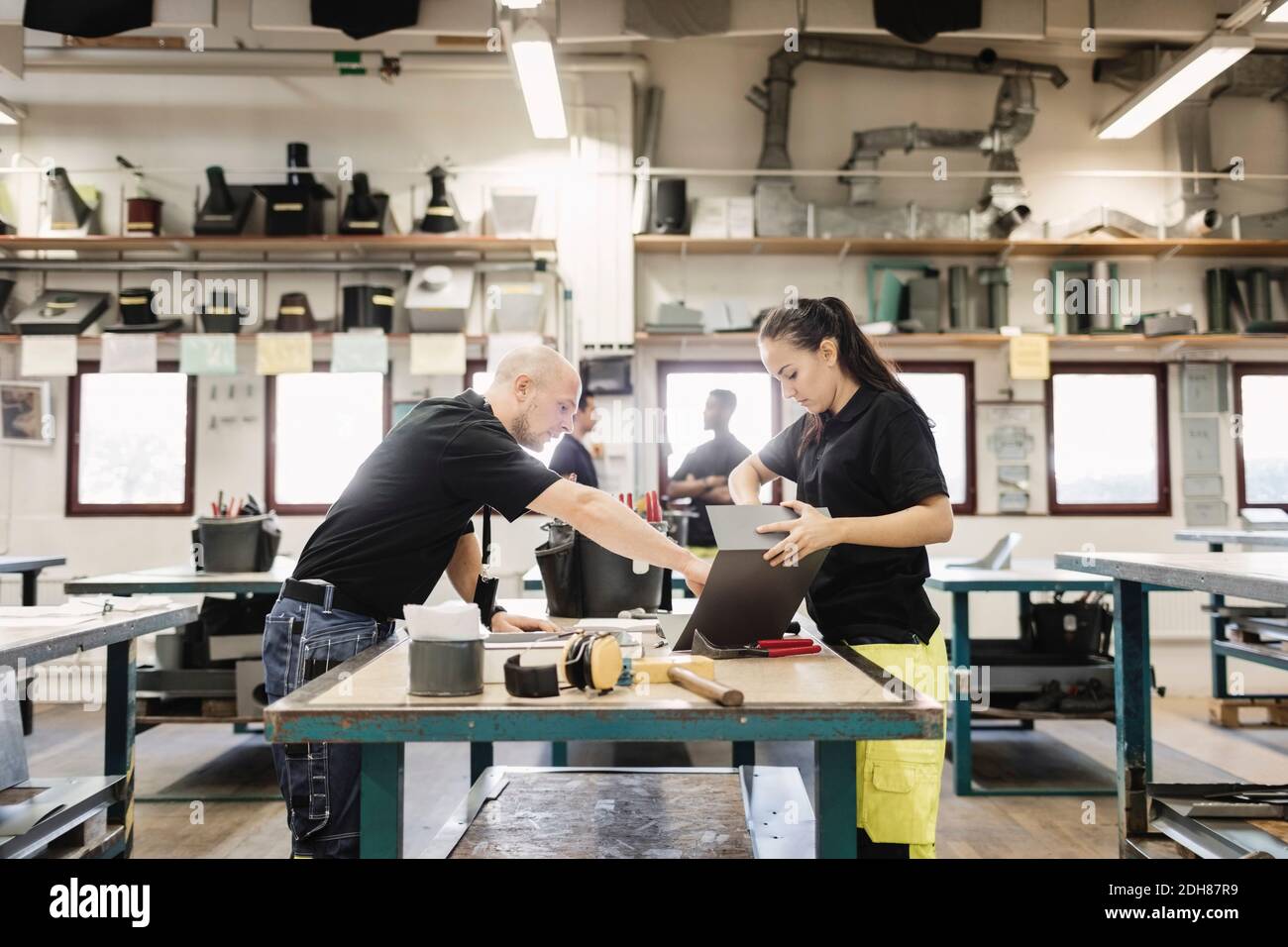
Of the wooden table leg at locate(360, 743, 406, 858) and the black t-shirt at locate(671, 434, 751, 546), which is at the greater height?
the black t-shirt at locate(671, 434, 751, 546)

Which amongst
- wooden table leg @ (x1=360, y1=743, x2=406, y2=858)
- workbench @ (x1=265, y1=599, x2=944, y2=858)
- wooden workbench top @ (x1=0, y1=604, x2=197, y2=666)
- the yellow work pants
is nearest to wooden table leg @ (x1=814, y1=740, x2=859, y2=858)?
workbench @ (x1=265, y1=599, x2=944, y2=858)

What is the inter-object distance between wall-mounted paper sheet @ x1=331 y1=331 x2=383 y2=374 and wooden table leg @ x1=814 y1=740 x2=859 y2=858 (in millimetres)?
4623

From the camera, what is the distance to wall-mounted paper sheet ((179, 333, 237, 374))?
544 centimetres

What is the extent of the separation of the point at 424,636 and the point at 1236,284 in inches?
250

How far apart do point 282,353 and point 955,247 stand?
162 inches

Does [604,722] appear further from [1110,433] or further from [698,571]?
[1110,433]

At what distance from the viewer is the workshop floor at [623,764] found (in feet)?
10.3

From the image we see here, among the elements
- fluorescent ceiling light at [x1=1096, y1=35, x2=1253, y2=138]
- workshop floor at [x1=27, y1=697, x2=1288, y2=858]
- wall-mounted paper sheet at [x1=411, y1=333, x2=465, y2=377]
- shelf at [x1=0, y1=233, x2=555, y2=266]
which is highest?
fluorescent ceiling light at [x1=1096, y1=35, x2=1253, y2=138]

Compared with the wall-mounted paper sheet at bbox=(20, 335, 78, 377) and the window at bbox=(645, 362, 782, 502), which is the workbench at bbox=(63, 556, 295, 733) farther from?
the window at bbox=(645, 362, 782, 502)

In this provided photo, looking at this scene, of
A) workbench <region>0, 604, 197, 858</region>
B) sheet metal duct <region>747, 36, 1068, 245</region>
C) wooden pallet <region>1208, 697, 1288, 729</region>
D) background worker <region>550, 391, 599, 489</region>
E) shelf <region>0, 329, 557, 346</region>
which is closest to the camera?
workbench <region>0, 604, 197, 858</region>

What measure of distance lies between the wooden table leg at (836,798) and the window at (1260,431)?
19.5ft

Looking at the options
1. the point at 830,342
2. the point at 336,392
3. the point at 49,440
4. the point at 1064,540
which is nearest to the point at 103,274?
the point at 49,440

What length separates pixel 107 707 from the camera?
7.97 ft

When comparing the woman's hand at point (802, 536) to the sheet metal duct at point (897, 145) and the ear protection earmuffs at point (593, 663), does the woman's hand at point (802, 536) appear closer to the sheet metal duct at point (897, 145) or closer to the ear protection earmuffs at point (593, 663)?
the ear protection earmuffs at point (593, 663)
